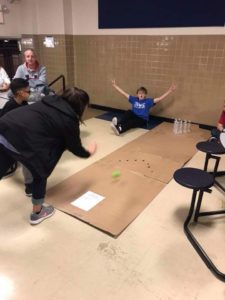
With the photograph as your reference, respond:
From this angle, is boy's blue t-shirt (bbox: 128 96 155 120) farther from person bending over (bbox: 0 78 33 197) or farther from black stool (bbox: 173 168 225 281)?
black stool (bbox: 173 168 225 281)

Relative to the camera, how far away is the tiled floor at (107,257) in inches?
56.0

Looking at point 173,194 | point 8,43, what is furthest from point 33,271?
point 8,43

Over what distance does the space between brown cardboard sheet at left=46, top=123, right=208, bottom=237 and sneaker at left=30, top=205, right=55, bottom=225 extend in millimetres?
94

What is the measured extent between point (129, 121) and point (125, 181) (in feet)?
5.34

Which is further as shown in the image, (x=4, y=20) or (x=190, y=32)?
(x=4, y=20)

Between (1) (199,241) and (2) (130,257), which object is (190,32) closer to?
(1) (199,241)

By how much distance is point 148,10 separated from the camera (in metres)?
3.97

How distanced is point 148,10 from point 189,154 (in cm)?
241

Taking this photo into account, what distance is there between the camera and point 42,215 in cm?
194

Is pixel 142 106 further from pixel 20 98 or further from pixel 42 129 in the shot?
pixel 42 129

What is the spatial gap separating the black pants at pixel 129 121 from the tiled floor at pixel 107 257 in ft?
5.91

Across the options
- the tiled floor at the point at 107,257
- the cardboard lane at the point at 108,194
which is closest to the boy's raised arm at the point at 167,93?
the cardboard lane at the point at 108,194

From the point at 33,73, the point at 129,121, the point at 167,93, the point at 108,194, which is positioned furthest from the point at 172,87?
the point at 108,194

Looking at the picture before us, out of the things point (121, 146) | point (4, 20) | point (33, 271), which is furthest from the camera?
point (4, 20)
